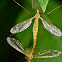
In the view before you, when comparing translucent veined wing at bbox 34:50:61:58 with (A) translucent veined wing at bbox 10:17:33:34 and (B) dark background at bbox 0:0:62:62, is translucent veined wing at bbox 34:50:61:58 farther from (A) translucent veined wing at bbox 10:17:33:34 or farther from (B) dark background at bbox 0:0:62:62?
(A) translucent veined wing at bbox 10:17:33:34

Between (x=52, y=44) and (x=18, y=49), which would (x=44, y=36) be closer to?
(x=52, y=44)

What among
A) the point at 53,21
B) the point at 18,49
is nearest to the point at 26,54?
the point at 18,49

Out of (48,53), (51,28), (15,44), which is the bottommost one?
(48,53)

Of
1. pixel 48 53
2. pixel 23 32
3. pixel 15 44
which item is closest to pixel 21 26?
pixel 23 32

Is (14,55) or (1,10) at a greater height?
(1,10)

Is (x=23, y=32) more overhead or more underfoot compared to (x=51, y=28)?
more overhead

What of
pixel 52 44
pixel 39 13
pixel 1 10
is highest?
pixel 1 10

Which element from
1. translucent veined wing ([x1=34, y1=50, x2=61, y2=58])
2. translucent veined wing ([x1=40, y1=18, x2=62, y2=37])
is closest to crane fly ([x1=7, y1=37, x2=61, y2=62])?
translucent veined wing ([x1=34, y1=50, x2=61, y2=58])

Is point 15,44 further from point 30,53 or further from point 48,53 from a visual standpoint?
point 48,53
